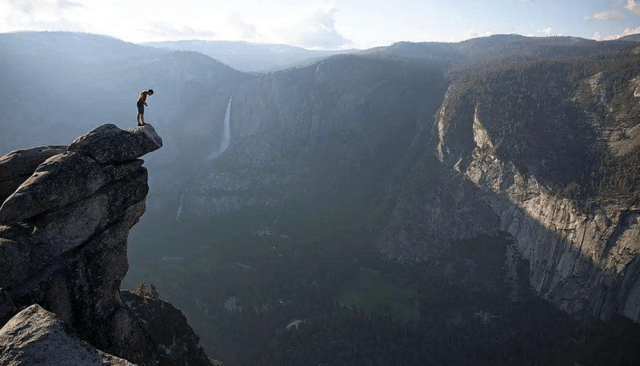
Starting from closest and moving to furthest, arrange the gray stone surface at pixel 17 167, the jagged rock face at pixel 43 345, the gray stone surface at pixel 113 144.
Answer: the jagged rock face at pixel 43 345
the gray stone surface at pixel 113 144
the gray stone surface at pixel 17 167

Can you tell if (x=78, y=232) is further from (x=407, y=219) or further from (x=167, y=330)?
(x=407, y=219)

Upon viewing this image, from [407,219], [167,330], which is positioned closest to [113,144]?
[167,330]

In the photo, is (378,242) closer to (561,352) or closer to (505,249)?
(505,249)

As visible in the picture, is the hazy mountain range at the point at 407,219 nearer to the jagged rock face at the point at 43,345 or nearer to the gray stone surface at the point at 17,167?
the gray stone surface at the point at 17,167

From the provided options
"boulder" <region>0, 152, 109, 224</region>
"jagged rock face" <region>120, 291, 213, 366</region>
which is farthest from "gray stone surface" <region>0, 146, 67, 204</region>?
"jagged rock face" <region>120, 291, 213, 366</region>

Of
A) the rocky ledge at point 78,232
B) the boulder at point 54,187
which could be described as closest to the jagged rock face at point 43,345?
the rocky ledge at point 78,232

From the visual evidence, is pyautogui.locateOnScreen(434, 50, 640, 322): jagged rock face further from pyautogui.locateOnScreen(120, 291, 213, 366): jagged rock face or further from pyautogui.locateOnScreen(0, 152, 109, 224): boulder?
pyautogui.locateOnScreen(0, 152, 109, 224): boulder

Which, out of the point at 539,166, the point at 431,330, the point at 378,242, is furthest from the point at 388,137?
the point at 431,330
